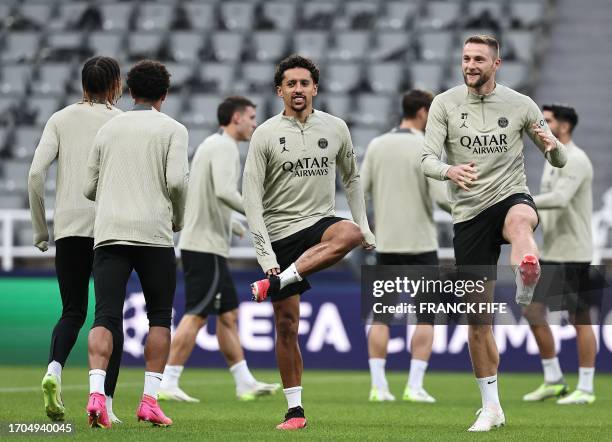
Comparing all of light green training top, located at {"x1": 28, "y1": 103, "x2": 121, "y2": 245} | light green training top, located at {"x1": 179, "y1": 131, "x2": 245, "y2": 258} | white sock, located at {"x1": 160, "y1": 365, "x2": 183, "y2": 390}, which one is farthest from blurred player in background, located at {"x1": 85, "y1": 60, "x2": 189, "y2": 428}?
light green training top, located at {"x1": 179, "y1": 131, "x2": 245, "y2": 258}

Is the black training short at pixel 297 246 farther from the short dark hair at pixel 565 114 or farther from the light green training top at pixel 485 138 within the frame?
the short dark hair at pixel 565 114

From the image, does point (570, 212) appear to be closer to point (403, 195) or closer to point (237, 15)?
point (403, 195)

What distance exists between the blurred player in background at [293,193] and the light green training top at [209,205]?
2931mm

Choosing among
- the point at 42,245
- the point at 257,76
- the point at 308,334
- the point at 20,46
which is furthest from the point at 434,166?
the point at 20,46

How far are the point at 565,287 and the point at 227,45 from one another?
10.1 meters

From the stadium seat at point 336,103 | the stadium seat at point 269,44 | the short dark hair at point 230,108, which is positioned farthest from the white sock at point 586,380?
the stadium seat at point 269,44

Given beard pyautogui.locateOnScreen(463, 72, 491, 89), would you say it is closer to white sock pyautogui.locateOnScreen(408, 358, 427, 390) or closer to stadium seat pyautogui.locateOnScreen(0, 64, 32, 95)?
white sock pyautogui.locateOnScreen(408, 358, 427, 390)

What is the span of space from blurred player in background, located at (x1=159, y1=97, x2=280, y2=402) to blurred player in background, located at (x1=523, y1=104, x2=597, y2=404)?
2288mm

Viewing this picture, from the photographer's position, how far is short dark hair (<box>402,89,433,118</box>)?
1097 centimetres

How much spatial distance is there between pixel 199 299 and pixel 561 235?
304 cm

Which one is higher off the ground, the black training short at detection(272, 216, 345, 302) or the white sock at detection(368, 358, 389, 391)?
the black training short at detection(272, 216, 345, 302)

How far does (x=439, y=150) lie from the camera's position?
7844 mm

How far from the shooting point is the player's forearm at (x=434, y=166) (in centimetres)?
759

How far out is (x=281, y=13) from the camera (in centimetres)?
2086
